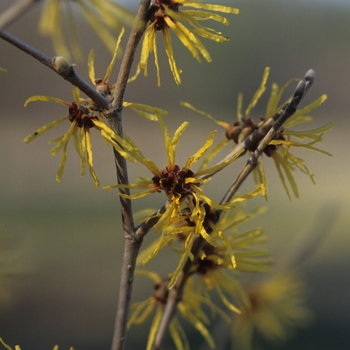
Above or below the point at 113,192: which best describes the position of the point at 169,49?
above

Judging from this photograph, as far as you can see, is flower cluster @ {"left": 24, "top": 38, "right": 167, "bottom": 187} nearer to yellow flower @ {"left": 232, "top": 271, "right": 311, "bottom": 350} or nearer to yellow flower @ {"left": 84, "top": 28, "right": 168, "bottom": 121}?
yellow flower @ {"left": 84, "top": 28, "right": 168, "bottom": 121}

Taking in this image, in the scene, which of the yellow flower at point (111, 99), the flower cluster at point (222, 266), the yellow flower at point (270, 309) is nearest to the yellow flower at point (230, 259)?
the flower cluster at point (222, 266)

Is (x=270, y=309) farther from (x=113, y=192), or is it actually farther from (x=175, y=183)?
(x=113, y=192)

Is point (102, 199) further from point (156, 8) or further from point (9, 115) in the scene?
point (156, 8)

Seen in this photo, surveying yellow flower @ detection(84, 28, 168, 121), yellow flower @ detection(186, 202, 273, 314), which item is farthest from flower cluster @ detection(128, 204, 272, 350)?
yellow flower @ detection(84, 28, 168, 121)

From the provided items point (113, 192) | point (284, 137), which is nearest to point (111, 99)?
point (284, 137)
